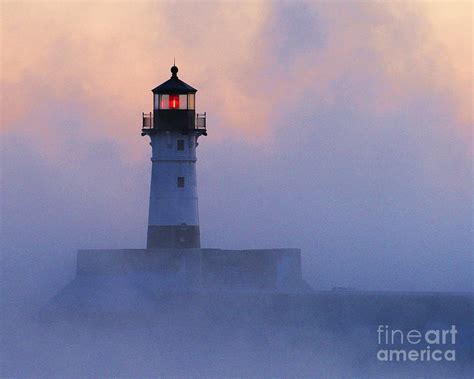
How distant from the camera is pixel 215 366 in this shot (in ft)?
116

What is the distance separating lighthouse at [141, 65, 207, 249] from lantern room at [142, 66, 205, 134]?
0.06 ft

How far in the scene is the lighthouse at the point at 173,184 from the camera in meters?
36.1

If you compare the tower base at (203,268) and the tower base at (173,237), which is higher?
the tower base at (173,237)

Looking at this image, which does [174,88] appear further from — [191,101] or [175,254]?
[175,254]

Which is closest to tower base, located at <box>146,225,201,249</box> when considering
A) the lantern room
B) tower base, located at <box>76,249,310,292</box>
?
tower base, located at <box>76,249,310,292</box>

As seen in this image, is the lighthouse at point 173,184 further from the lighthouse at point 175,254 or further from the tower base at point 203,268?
the tower base at point 203,268

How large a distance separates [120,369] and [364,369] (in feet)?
15.9

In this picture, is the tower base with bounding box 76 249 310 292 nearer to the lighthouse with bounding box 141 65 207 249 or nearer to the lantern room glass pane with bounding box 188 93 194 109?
the lighthouse with bounding box 141 65 207 249

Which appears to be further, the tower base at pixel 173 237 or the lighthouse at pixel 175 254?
the tower base at pixel 173 237

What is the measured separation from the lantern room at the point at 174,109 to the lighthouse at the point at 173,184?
0.06 feet

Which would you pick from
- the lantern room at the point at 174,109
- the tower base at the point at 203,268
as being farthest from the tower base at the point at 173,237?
the lantern room at the point at 174,109

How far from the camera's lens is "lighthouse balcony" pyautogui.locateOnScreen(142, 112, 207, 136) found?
36.2 metres

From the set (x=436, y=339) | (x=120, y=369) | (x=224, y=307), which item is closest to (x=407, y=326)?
(x=436, y=339)

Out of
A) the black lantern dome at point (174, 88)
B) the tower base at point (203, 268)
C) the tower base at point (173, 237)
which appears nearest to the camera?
the tower base at point (203, 268)
